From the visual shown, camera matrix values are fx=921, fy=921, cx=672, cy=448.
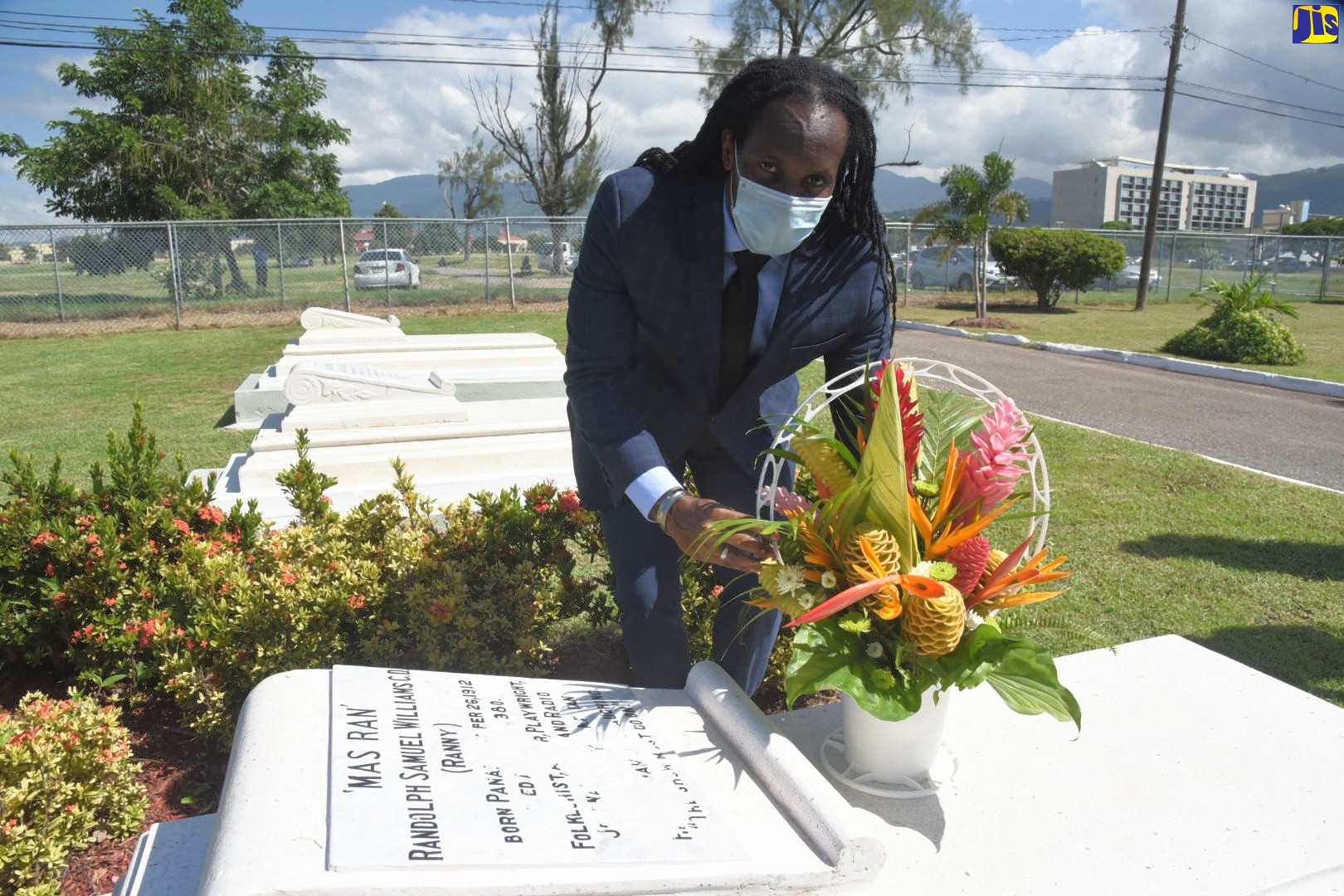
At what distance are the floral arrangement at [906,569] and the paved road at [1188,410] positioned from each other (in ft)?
19.5

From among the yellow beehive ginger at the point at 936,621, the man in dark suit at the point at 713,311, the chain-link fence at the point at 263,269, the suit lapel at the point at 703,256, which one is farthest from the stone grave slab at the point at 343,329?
the yellow beehive ginger at the point at 936,621

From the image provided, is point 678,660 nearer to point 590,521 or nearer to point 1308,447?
point 590,521

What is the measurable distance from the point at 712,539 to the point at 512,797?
633 millimetres

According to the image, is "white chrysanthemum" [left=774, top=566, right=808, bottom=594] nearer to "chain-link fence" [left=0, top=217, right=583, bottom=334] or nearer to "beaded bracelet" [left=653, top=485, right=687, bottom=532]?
"beaded bracelet" [left=653, top=485, right=687, bottom=532]

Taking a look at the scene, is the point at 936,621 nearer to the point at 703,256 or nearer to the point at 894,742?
the point at 894,742

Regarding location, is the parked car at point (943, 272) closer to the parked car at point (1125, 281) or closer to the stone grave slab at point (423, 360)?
the parked car at point (1125, 281)

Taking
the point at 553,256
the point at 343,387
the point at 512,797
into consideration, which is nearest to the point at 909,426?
the point at 512,797

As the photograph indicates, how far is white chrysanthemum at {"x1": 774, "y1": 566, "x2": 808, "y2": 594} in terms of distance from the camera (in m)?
1.72

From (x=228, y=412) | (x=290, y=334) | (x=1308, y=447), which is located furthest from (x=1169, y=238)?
(x=228, y=412)

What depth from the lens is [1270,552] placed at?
494cm

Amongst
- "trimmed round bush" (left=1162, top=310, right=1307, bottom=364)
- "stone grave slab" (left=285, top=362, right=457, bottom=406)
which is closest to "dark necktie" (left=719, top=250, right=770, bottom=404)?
"stone grave slab" (left=285, top=362, right=457, bottom=406)

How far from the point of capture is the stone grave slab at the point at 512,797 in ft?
4.68

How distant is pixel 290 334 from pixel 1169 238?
22.8 meters

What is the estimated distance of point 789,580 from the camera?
5.65 feet
